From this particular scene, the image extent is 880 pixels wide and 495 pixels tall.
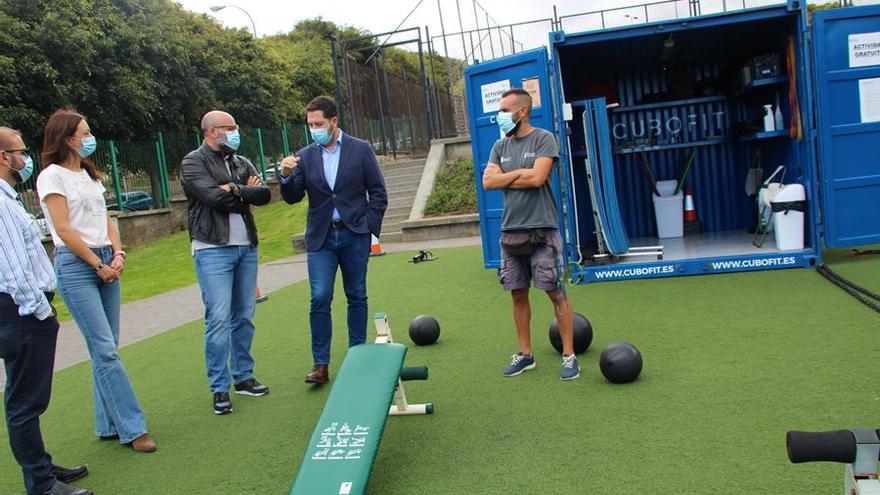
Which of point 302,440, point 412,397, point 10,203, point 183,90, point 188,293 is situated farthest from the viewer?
point 183,90

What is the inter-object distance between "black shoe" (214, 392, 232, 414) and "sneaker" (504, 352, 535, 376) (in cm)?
192

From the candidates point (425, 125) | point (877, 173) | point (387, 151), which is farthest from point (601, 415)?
point (425, 125)

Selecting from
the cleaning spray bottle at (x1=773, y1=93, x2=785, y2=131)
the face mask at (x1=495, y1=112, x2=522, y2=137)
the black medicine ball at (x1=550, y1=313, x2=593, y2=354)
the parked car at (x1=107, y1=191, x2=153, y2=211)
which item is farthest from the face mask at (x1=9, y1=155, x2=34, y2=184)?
the parked car at (x1=107, y1=191, x2=153, y2=211)

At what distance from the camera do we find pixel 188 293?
11094 mm

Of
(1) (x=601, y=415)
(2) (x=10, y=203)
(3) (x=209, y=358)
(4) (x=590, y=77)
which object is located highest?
(4) (x=590, y=77)

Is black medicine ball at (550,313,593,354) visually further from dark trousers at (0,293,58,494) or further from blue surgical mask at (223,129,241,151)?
dark trousers at (0,293,58,494)

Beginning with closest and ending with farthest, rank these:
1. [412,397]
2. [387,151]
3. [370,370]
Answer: [370,370]
[412,397]
[387,151]

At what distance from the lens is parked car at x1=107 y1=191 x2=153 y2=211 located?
1738 cm

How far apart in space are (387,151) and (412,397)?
17111 millimetres

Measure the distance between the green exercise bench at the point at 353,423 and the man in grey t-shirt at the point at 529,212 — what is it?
1103 millimetres

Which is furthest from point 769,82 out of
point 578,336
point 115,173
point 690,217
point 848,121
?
point 115,173

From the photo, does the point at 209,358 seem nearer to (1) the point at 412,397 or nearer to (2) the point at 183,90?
(1) the point at 412,397

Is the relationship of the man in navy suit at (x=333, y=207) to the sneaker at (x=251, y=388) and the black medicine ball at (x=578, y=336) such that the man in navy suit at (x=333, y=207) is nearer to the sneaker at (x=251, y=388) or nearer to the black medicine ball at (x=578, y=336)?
the sneaker at (x=251, y=388)

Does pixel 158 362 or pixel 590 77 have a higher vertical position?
pixel 590 77
